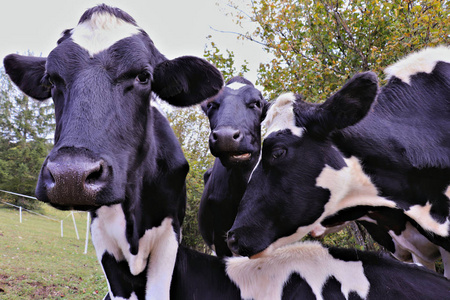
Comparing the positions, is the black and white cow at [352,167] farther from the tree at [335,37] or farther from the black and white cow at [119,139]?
the tree at [335,37]

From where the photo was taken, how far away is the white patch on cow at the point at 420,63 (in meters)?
3.12

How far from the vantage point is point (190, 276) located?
3207mm

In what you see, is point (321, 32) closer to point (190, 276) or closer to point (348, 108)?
point (348, 108)

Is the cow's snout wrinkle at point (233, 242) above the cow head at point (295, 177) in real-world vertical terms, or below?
below

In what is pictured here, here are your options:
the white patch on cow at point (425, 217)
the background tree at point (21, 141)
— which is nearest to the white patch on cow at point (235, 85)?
the white patch on cow at point (425, 217)

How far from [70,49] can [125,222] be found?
122 centimetres

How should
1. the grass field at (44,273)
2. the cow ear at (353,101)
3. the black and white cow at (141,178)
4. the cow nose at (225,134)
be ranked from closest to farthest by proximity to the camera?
1. the black and white cow at (141,178)
2. the cow ear at (353,101)
3. the cow nose at (225,134)
4. the grass field at (44,273)

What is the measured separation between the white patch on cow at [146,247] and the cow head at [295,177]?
1.70 feet

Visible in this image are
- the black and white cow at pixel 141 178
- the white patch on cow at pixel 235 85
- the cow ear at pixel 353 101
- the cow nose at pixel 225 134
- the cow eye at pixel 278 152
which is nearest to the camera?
the black and white cow at pixel 141 178

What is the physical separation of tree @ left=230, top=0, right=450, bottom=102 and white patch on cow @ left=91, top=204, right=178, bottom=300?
9.77ft

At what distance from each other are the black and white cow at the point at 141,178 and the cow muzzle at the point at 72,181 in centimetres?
1

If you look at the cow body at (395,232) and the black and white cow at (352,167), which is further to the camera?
the cow body at (395,232)

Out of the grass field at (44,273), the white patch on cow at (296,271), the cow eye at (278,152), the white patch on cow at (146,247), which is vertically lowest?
the grass field at (44,273)

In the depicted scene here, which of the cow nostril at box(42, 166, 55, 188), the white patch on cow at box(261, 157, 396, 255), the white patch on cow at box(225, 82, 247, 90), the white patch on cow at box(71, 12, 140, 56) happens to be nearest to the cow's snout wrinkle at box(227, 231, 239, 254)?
the white patch on cow at box(261, 157, 396, 255)
